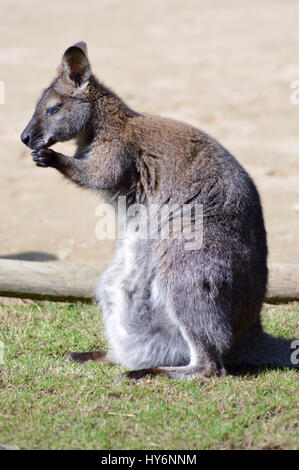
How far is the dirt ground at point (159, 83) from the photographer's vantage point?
24.9 feet

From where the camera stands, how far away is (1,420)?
366 cm

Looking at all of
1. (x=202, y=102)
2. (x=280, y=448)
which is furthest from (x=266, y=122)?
(x=280, y=448)

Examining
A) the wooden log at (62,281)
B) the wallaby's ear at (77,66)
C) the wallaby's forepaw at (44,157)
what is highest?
the wallaby's ear at (77,66)

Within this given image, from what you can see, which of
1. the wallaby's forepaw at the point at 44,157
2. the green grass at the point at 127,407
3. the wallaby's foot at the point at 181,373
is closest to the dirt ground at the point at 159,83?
the wallaby's forepaw at the point at 44,157

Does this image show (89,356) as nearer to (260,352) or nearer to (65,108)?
(260,352)

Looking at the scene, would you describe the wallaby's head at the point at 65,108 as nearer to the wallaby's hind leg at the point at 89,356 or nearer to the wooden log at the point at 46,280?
the wooden log at the point at 46,280

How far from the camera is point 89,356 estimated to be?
470 cm

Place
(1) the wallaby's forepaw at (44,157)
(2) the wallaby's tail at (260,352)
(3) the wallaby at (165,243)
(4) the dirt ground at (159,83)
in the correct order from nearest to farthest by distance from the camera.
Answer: (3) the wallaby at (165,243)
(1) the wallaby's forepaw at (44,157)
(2) the wallaby's tail at (260,352)
(4) the dirt ground at (159,83)

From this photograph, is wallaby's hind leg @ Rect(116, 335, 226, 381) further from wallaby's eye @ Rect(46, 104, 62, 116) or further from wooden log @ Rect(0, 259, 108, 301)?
wallaby's eye @ Rect(46, 104, 62, 116)

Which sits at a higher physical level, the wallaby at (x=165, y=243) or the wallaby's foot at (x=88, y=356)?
the wallaby at (x=165, y=243)

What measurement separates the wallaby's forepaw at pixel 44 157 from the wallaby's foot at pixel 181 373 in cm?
135

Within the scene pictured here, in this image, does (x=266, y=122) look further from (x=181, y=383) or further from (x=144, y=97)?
(x=181, y=383)

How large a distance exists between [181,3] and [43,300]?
1321 centimetres

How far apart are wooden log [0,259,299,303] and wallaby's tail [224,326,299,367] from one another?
0.95 m
